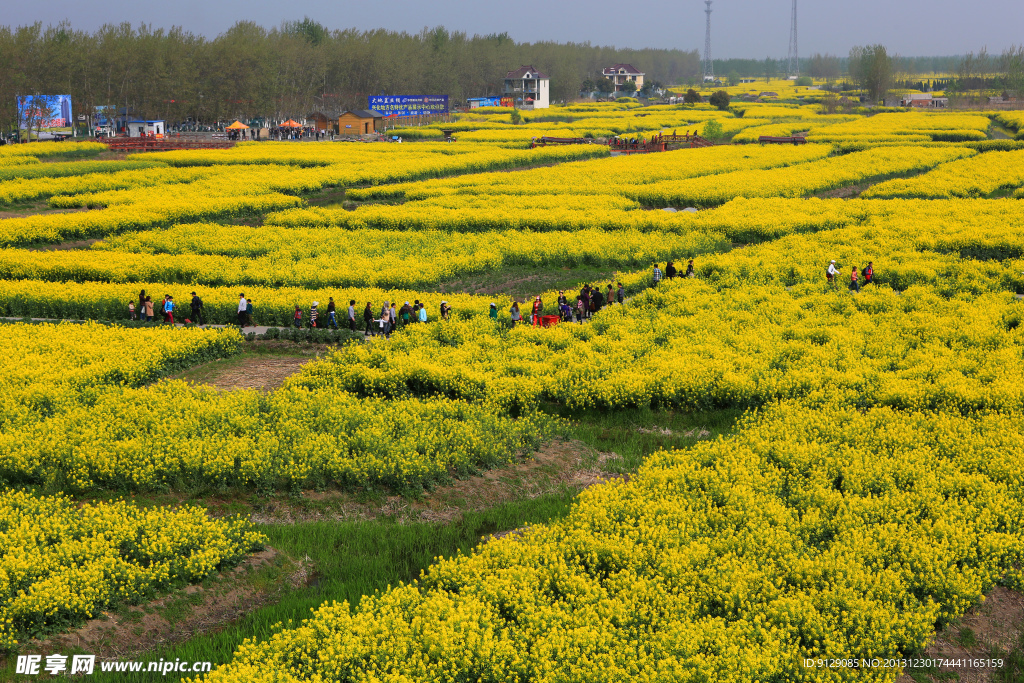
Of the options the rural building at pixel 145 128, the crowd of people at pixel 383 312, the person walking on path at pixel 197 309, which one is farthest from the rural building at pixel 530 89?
the person walking on path at pixel 197 309

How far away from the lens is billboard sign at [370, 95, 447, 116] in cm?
12319

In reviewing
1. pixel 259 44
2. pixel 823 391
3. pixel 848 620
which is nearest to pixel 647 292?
pixel 823 391

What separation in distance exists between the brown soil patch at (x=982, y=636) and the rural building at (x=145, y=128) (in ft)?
362

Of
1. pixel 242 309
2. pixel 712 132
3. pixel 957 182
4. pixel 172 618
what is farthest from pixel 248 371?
pixel 712 132

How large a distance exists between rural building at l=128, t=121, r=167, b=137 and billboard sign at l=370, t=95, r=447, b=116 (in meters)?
29.2

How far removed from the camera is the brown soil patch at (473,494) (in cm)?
1675

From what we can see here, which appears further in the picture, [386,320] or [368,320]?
[368,320]

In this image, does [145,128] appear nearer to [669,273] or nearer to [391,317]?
[669,273]

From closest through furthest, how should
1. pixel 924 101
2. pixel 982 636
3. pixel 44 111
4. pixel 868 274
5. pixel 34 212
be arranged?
pixel 982 636 < pixel 868 274 < pixel 34 212 < pixel 44 111 < pixel 924 101

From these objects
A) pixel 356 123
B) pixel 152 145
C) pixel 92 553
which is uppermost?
pixel 356 123

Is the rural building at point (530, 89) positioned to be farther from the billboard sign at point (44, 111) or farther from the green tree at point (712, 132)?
the billboard sign at point (44, 111)

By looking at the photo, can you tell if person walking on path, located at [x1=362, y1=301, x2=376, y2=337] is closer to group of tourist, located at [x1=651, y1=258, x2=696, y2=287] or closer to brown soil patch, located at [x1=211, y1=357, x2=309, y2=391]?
brown soil patch, located at [x1=211, y1=357, x2=309, y2=391]

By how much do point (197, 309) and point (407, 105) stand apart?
334 feet

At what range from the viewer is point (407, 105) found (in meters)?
125
